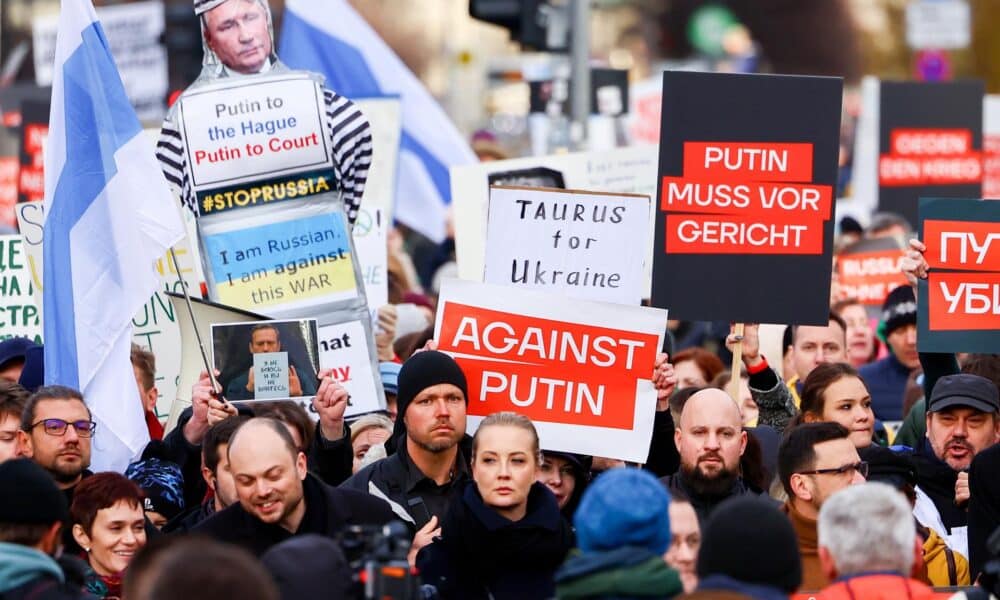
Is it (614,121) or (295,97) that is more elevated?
(614,121)

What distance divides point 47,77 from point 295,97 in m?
13.9

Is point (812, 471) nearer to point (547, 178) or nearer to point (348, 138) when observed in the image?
point (348, 138)

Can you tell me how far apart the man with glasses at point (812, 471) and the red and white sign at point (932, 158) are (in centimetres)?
855

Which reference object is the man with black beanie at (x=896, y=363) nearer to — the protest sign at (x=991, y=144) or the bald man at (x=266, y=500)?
the bald man at (x=266, y=500)

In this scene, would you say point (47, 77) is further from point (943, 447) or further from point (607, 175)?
point (943, 447)

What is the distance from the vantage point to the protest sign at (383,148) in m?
14.2

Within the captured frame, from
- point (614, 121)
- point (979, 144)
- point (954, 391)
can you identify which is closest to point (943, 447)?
point (954, 391)

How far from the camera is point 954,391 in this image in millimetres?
8859

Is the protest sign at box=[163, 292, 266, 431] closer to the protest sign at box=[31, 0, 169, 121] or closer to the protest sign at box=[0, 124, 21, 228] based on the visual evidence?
the protest sign at box=[0, 124, 21, 228]

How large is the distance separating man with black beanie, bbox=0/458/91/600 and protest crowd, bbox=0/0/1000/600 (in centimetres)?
1

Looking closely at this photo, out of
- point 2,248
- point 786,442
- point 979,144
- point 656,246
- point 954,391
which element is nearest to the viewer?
point 786,442

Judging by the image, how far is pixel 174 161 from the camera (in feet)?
32.6

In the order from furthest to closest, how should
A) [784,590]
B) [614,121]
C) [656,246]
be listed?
[614,121]
[656,246]
[784,590]

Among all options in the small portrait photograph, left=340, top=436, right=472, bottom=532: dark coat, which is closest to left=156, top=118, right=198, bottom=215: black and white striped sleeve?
the small portrait photograph
